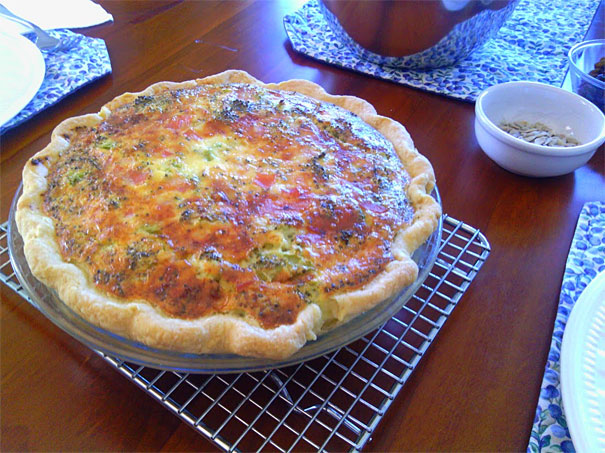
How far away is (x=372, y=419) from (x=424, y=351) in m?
0.21

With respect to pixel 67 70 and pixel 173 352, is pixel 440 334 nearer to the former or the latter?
pixel 173 352

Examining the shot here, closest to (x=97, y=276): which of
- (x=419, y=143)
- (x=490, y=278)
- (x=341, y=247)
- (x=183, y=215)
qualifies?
(x=183, y=215)

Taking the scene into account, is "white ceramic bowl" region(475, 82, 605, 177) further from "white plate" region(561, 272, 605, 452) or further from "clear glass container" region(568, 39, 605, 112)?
"white plate" region(561, 272, 605, 452)

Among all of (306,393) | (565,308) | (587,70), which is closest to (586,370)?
(565,308)

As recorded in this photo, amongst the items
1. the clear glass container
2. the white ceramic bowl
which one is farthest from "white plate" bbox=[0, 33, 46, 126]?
the clear glass container

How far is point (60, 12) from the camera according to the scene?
2396 millimetres

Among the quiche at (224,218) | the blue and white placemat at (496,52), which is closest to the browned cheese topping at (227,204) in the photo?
the quiche at (224,218)

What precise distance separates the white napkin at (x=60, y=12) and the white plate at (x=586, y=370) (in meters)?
2.54

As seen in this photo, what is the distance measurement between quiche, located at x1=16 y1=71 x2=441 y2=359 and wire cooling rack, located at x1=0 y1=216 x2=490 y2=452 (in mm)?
131

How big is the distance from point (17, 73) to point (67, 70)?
20 cm

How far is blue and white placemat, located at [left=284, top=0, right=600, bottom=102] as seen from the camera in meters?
2.05

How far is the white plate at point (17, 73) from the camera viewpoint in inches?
66.4

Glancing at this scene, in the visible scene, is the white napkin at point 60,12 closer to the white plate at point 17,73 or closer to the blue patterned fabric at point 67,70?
the blue patterned fabric at point 67,70

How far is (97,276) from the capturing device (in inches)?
Result: 39.6
